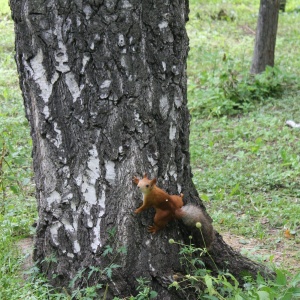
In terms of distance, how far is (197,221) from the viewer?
3012mm

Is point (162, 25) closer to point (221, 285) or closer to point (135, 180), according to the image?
point (135, 180)

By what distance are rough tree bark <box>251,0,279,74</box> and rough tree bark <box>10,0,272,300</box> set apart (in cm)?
550

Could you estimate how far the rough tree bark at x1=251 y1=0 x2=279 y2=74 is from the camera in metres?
8.16

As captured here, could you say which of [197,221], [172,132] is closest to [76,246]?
[197,221]

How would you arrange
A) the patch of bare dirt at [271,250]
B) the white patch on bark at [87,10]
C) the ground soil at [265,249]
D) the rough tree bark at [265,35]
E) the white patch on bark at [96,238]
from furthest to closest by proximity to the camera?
the rough tree bark at [265,35], the patch of bare dirt at [271,250], the ground soil at [265,249], the white patch on bark at [96,238], the white patch on bark at [87,10]

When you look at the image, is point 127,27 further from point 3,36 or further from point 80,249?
point 3,36

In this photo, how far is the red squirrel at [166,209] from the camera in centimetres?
281

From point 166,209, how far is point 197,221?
0.21 meters

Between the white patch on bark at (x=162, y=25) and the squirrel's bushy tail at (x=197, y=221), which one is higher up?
the white patch on bark at (x=162, y=25)

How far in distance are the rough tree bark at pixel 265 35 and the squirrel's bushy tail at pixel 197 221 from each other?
5.67m

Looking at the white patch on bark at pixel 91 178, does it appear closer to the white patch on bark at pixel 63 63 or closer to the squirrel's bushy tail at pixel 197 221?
the white patch on bark at pixel 63 63

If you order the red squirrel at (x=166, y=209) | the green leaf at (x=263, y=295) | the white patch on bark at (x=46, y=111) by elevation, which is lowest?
the green leaf at (x=263, y=295)

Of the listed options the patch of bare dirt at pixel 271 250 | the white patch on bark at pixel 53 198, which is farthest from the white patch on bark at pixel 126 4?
the patch of bare dirt at pixel 271 250

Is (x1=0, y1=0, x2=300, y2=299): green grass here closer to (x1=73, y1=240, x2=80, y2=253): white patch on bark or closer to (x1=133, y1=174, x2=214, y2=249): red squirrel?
(x1=73, y1=240, x2=80, y2=253): white patch on bark
